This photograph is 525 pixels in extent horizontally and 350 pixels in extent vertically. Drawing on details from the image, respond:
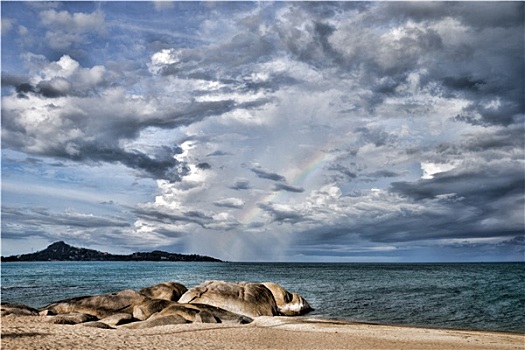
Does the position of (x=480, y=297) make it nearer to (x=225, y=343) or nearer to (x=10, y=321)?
(x=225, y=343)

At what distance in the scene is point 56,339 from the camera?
20.3 m

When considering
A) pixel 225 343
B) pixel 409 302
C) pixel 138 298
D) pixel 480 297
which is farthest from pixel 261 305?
pixel 480 297

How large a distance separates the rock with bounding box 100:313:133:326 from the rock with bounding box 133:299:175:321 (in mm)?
557

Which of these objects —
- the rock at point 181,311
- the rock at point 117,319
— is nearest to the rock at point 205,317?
the rock at point 181,311

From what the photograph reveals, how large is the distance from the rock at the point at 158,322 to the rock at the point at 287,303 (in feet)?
41.8

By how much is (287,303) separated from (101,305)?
1486 cm

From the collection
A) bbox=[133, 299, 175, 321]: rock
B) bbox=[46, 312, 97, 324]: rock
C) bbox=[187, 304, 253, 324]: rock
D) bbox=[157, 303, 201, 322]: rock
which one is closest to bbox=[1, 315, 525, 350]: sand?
bbox=[187, 304, 253, 324]: rock

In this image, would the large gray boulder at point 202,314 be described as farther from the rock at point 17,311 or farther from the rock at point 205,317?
the rock at point 17,311

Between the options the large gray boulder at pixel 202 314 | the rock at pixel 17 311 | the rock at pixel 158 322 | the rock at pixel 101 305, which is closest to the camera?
the rock at pixel 158 322

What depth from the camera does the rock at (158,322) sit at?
25828mm

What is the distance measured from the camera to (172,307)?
1133 inches

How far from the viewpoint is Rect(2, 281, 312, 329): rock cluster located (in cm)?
2833

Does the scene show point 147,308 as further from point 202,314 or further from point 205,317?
point 205,317

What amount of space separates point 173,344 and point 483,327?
25.1 metres
